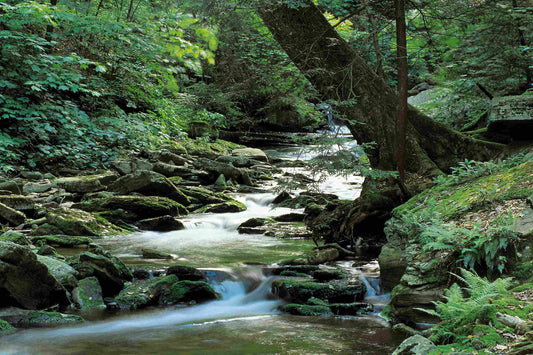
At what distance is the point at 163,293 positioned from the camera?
609cm

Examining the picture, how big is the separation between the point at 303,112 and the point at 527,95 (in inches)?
153

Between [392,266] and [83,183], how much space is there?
27.9ft

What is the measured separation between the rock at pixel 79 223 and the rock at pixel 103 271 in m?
3.17

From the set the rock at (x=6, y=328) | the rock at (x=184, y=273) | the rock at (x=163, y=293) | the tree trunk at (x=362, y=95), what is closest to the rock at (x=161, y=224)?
the rock at (x=184, y=273)

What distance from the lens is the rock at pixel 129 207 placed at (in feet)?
34.7

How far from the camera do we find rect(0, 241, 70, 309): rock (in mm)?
5100

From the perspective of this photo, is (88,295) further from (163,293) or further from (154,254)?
(154,254)

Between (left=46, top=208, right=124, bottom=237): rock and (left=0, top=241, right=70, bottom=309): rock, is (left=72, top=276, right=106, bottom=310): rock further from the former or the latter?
(left=46, top=208, right=124, bottom=237): rock

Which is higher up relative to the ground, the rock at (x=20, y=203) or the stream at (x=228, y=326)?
the rock at (x=20, y=203)

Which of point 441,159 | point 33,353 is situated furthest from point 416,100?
point 33,353

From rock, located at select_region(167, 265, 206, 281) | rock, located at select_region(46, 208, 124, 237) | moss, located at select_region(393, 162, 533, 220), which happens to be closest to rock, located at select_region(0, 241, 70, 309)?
rock, located at select_region(167, 265, 206, 281)

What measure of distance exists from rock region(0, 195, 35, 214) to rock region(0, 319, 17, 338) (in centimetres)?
540

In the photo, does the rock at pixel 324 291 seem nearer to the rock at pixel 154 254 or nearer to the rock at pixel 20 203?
the rock at pixel 154 254

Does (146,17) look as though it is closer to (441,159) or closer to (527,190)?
(441,159)
